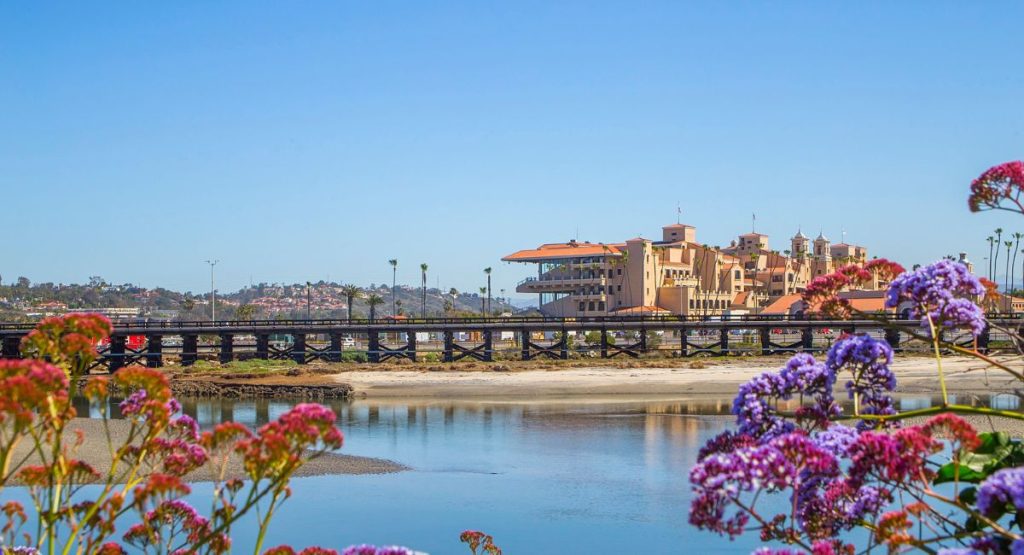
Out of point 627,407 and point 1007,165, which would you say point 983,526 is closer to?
point 1007,165

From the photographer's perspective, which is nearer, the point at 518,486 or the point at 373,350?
the point at 518,486

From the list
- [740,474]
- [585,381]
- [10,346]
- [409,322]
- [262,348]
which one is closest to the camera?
[740,474]

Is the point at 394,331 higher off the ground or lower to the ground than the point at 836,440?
lower

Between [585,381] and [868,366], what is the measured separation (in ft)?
158

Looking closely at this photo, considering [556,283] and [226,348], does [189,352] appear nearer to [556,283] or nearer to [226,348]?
[226,348]

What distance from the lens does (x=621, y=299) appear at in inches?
3799

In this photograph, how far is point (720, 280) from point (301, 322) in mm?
50277

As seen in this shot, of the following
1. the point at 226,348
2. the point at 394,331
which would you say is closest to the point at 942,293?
the point at 394,331

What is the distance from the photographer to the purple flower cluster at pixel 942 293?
6129 millimetres

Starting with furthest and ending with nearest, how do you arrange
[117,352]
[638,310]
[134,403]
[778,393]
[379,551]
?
[638,310] < [117,352] < [778,393] < [134,403] < [379,551]

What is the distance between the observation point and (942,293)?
20.1 feet

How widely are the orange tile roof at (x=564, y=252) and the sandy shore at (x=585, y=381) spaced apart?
3667cm

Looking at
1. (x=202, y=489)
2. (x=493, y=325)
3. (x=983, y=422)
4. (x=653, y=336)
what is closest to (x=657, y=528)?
(x=202, y=489)

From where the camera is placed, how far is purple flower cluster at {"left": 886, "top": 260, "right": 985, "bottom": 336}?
6129 millimetres
